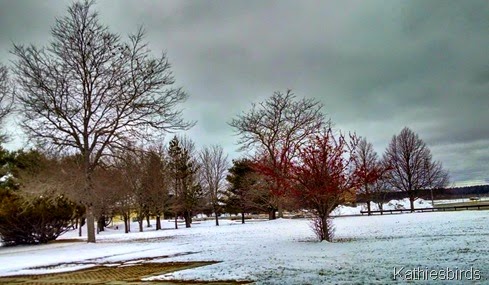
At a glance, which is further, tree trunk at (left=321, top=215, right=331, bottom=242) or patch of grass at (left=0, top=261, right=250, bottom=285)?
tree trunk at (left=321, top=215, right=331, bottom=242)

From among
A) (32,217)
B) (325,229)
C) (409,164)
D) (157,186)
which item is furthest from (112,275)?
(409,164)

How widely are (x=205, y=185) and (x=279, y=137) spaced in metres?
17.3

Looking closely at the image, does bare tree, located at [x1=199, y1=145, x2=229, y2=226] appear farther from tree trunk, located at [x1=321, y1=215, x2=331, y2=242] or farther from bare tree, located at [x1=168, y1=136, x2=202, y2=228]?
tree trunk, located at [x1=321, y1=215, x2=331, y2=242]

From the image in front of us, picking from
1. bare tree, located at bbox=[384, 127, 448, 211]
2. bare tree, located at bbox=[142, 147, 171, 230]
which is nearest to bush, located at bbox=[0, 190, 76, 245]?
bare tree, located at bbox=[142, 147, 171, 230]

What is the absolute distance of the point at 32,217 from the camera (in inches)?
1029

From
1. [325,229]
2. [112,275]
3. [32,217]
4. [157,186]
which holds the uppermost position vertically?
[157,186]

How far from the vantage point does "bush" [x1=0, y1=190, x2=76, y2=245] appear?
78.0ft

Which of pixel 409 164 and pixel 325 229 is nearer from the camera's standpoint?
pixel 325 229

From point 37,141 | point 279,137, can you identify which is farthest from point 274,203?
point 37,141

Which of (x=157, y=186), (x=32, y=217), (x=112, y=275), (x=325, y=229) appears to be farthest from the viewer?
(x=157, y=186)

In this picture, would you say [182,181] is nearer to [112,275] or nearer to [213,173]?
[213,173]

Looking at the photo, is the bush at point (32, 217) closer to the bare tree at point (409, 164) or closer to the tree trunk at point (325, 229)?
the tree trunk at point (325, 229)

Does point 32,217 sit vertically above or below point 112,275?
above

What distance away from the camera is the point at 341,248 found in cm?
1394
